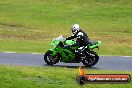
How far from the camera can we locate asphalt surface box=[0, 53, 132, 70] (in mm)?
18797

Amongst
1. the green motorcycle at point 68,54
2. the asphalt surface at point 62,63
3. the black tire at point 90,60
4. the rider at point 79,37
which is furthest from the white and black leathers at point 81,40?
the asphalt surface at point 62,63

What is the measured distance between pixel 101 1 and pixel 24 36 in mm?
19679

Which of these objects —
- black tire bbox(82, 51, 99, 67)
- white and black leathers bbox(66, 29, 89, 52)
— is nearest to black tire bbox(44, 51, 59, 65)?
white and black leathers bbox(66, 29, 89, 52)

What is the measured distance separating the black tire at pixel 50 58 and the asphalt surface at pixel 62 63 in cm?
25

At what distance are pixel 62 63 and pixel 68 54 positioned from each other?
1120 millimetres

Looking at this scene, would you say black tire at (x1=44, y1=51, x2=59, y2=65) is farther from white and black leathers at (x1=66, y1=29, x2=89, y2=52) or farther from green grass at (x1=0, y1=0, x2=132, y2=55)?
green grass at (x1=0, y1=0, x2=132, y2=55)

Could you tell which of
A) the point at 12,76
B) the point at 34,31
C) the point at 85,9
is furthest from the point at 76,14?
the point at 12,76

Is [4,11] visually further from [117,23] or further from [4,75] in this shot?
[4,75]

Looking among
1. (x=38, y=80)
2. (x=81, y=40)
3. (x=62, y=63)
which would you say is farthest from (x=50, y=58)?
(x=38, y=80)

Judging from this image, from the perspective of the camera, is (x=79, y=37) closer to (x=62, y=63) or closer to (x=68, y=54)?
(x=68, y=54)

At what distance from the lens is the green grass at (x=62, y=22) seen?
92.2ft

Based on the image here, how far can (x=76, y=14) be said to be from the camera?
43438 mm

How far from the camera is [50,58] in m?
18.7

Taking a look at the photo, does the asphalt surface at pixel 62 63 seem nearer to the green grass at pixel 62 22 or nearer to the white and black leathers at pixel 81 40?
the white and black leathers at pixel 81 40
